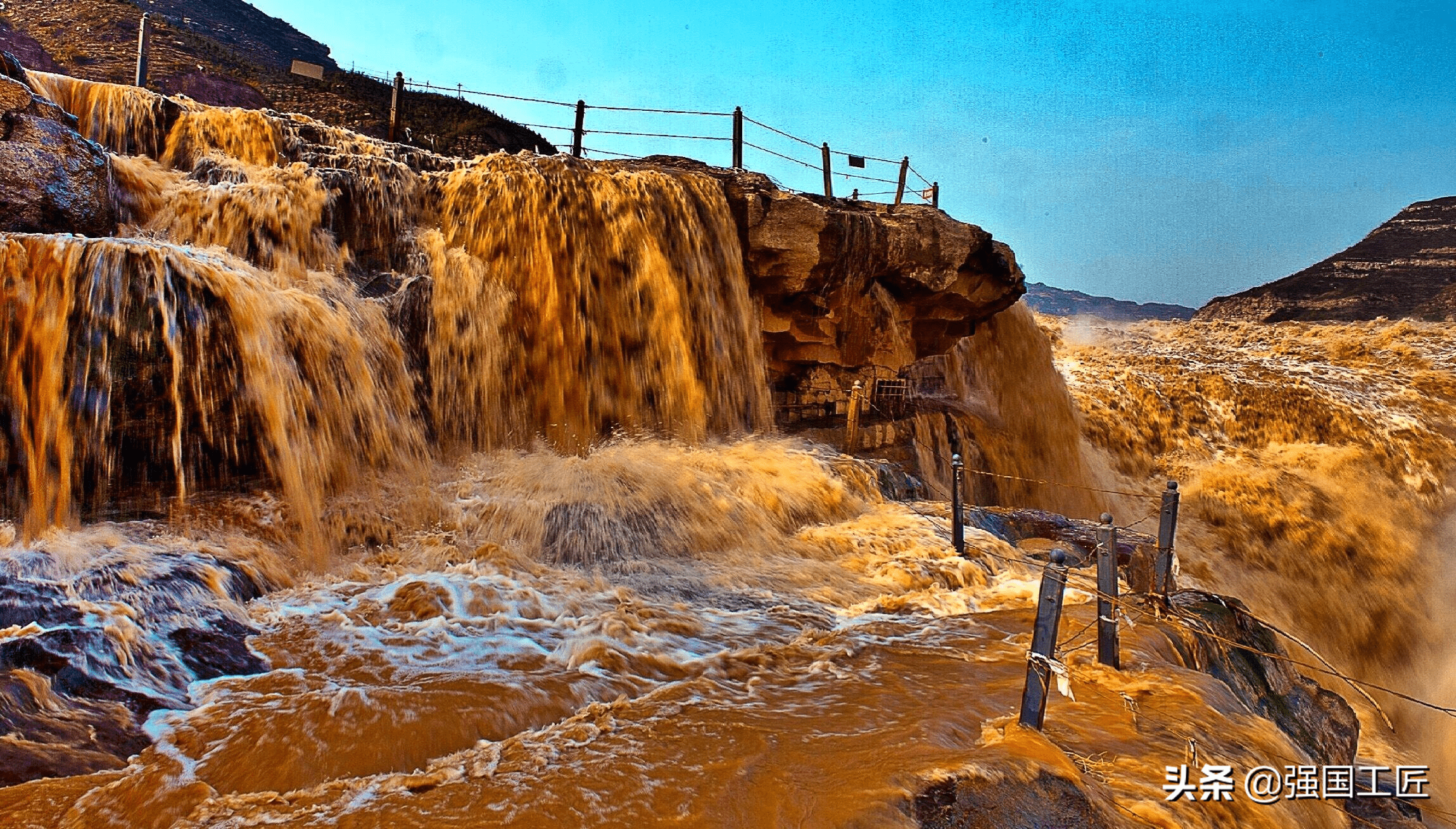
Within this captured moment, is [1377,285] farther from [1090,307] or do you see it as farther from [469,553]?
[1090,307]

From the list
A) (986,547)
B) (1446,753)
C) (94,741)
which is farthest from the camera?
(1446,753)

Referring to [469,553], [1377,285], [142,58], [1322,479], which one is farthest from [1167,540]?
[1377,285]

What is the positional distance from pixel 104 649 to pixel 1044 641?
15.8 ft

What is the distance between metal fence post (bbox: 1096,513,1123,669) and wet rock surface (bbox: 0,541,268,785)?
185 inches

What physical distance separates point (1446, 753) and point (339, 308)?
12.8 metres

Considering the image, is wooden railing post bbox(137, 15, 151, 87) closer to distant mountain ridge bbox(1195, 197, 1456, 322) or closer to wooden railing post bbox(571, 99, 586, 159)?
wooden railing post bbox(571, 99, 586, 159)

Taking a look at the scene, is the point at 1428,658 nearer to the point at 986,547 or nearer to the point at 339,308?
the point at 986,547

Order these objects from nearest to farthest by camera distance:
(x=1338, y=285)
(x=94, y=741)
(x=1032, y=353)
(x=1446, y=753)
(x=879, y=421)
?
(x=94, y=741) < (x=1446, y=753) < (x=879, y=421) < (x=1032, y=353) < (x=1338, y=285)

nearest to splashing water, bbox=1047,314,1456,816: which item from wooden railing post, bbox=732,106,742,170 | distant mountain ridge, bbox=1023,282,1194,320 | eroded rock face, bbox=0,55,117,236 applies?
wooden railing post, bbox=732,106,742,170

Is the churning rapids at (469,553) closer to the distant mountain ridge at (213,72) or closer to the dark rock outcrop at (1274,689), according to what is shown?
the dark rock outcrop at (1274,689)

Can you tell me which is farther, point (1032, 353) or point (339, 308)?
point (1032, 353)

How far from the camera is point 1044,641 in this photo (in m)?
3.29

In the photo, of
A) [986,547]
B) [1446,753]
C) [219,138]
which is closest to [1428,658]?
[1446,753]

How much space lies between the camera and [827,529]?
27.9 ft
